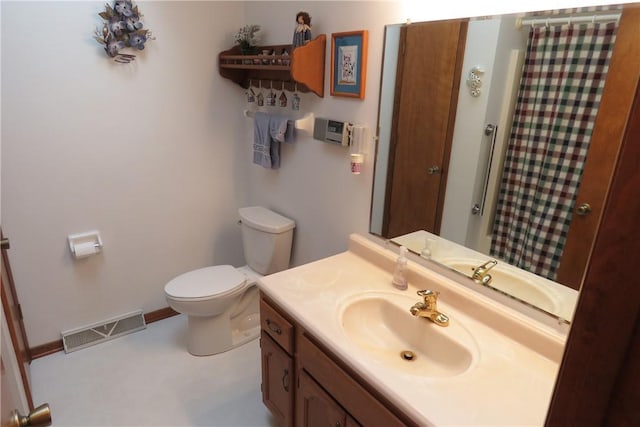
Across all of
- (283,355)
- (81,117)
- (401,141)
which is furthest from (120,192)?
(401,141)

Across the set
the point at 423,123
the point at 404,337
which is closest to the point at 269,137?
the point at 423,123

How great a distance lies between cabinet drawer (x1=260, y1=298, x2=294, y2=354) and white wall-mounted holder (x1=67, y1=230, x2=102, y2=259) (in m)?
1.20

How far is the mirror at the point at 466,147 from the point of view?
3.82 feet

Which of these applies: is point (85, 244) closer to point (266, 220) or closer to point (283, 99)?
point (266, 220)

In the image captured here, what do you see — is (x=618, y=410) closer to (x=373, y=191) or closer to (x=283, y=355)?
(x=283, y=355)

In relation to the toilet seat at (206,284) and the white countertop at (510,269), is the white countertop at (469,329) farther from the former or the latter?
the toilet seat at (206,284)

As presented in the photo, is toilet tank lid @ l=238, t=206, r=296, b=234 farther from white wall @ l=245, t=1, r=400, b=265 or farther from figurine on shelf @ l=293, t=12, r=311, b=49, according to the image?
figurine on shelf @ l=293, t=12, r=311, b=49

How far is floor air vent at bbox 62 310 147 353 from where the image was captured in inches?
89.8

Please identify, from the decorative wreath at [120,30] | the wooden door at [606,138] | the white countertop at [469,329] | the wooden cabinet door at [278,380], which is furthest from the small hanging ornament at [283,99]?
the wooden door at [606,138]

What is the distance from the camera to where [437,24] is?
4.49ft

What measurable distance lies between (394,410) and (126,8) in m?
2.09

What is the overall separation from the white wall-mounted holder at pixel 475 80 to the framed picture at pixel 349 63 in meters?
0.48

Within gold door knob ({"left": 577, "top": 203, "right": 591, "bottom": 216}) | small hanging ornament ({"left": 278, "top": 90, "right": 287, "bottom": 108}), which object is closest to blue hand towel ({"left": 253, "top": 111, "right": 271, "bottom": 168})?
small hanging ornament ({"left": 278, "top": 90, "right": 287, "bottom": 108})

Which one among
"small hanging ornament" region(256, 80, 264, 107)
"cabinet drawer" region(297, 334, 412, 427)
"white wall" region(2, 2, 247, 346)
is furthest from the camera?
"small hanging ornament" region(256, 80, 264, 107)
